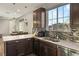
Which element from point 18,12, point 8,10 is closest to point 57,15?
point 18,12

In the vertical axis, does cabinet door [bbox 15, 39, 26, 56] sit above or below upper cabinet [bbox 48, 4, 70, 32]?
below

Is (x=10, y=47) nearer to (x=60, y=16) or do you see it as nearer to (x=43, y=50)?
(x=43, y=50)

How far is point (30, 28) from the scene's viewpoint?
2.28 meters

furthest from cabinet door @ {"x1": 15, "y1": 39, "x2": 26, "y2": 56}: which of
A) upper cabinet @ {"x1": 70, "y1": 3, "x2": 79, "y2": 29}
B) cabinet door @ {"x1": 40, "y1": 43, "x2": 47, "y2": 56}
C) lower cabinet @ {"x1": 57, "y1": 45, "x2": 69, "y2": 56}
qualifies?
upper cabinet @ {"x1": 70, "y1": 3, "x2": 79, "y2": 29}

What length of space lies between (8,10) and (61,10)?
1021mm

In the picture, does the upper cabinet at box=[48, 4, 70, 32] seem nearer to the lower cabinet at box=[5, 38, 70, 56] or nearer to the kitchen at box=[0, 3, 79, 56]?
the kitchen at box=[0, 3, 79, 56]

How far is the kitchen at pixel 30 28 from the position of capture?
1.77 m

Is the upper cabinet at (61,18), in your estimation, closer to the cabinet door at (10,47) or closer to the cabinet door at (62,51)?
the cabinet door at (62,51)

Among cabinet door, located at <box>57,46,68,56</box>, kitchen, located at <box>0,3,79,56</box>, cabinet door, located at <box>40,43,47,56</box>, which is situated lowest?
cabinet door, located at <box>40,43,47,56</box>

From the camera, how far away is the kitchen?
69.8 inches

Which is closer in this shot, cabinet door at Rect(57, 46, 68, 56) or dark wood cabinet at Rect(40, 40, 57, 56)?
cabinet door at Rect(57, 46, 68, 56)

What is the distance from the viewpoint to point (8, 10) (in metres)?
1.79

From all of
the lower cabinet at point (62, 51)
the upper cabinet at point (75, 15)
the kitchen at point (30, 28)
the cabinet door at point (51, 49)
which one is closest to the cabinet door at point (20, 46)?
the kitchen at point (30, 28)

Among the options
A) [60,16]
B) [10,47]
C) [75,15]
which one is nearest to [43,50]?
[10,47]
